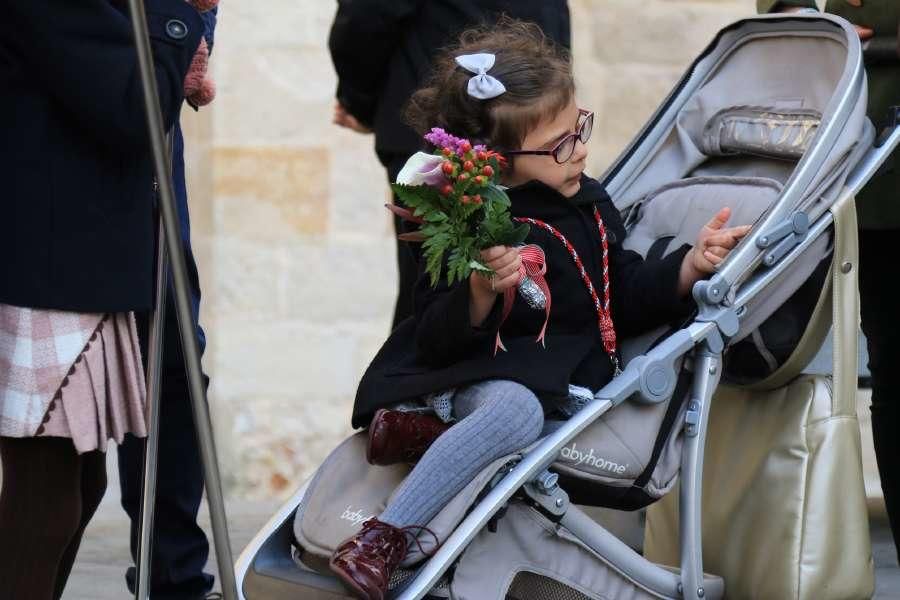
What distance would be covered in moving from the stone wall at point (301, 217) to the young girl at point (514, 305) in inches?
85.8

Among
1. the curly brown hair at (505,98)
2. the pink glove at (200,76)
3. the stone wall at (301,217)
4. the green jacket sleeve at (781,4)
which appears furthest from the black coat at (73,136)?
the stone wall at (301,217)

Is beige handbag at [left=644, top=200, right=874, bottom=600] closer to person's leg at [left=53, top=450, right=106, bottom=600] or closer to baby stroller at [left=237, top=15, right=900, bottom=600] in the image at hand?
baby stroller at [left=237, top=15, right=900, bottom=600]

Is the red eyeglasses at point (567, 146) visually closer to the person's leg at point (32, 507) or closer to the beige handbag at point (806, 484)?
the beige handbag at point (806, 484)

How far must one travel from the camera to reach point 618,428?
3053 millimetres

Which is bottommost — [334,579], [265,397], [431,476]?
[265,397]

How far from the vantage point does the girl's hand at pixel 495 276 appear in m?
2.83

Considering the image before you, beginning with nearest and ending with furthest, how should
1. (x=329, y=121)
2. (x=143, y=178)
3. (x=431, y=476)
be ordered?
(x=431, y=476) → (x=143, y=178) → (x=329, y=121)

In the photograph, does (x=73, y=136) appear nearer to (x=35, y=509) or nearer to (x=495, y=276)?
(x=35, y=509)

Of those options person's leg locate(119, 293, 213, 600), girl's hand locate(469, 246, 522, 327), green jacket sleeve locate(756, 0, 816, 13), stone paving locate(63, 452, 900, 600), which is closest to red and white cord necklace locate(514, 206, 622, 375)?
girl's hand locate(469, 246, 522, 327)

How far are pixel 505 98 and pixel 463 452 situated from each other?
0.68 meters

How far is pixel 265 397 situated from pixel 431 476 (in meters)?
→ 2.78

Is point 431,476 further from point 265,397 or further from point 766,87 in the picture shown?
point 265,397

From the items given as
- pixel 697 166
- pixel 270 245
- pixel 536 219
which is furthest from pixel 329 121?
pixel 536 219

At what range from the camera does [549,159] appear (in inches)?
125
